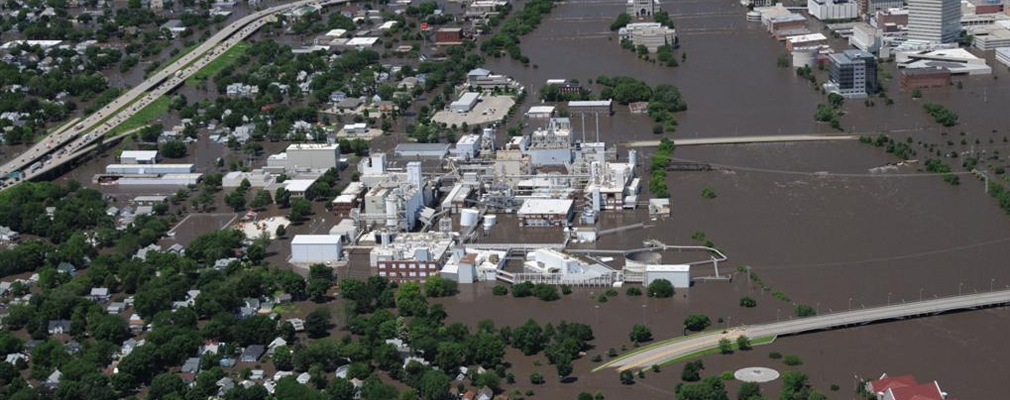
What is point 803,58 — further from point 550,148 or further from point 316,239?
point 316,239

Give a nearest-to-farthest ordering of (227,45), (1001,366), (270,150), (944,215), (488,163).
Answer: (1001,366), (944,215), (488,163), (270,150), (227,45)

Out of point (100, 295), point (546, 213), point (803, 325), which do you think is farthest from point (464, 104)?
point (803, 325)

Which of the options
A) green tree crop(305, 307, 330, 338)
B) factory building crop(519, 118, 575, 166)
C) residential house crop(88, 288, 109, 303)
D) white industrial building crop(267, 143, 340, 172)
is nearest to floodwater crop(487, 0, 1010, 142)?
factory building crop(519, 118, 575, 166)

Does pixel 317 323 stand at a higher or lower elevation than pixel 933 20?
lower

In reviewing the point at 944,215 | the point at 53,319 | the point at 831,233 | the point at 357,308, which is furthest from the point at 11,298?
the point at 944,215

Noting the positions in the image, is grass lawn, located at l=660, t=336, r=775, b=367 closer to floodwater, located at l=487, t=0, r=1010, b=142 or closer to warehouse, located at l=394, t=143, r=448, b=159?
warehouse, located at l=394, t=143, r=448, b=159

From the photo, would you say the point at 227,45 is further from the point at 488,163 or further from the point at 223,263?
the point at 223,263
